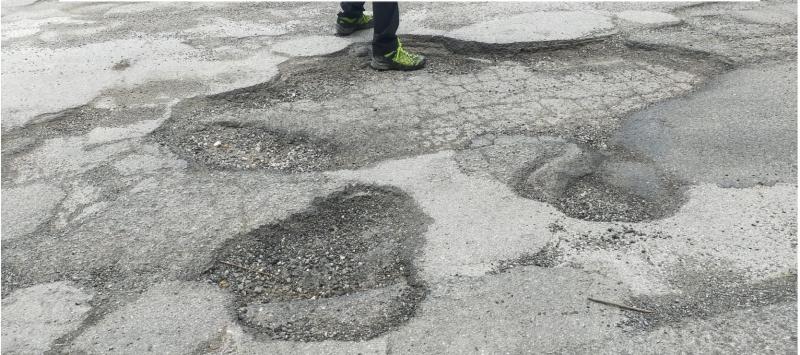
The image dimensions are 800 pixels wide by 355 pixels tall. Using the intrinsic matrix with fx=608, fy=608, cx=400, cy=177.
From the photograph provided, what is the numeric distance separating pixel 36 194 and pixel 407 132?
1.75 meters

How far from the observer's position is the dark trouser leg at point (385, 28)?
3.93 meters

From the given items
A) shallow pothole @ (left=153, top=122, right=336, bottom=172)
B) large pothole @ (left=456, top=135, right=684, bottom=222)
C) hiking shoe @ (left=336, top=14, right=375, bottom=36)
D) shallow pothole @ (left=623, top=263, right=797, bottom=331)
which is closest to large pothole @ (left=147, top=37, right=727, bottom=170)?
shallow pothole @ (left=153, top=122, right=336, bottom=172)

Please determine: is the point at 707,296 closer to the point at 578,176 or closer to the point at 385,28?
the point at 578,176

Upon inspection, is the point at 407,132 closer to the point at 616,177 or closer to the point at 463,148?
the point at 463,148

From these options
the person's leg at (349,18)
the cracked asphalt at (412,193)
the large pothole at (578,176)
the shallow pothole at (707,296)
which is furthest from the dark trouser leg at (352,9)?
the shallow pothole at (707,296)

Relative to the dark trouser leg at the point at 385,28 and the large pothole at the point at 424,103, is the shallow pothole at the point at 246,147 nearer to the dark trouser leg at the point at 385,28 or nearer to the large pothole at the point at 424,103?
the large pothole at the point at 424,103

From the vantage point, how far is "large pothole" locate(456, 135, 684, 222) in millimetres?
2508

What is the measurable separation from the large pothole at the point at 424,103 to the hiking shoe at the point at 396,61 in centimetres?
7

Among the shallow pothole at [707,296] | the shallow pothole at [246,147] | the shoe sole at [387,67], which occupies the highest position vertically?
the shoe sole at [387,67]

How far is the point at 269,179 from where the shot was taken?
2.76 m

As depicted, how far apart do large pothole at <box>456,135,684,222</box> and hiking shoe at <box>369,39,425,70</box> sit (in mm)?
1141

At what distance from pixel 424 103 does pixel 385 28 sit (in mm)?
738

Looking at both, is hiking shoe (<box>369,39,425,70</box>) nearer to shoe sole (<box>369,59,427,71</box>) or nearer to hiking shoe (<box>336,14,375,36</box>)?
shoe sole (<box>369,59,427,71</box>)

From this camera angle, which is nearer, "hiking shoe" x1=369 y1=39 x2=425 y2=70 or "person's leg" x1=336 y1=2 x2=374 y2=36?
"hiking shoe" x1=369 y1=39 x2=425 y2=70
